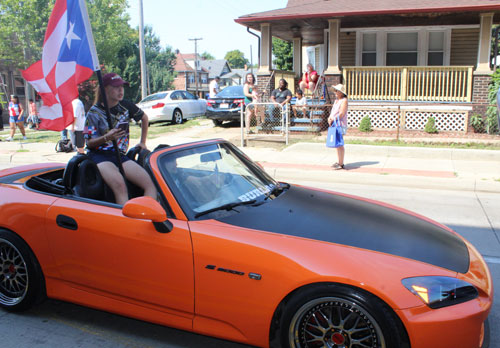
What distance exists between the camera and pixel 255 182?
3.72 meters

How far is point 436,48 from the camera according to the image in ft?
58.9

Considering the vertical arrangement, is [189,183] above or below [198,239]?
above

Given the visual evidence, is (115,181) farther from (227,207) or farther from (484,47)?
(484,47)

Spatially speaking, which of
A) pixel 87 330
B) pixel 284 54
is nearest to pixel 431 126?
pixel 87 330

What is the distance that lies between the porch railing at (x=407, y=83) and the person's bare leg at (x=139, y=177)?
14.0m

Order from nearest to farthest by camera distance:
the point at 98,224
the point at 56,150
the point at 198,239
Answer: the point at 198,239 → the point at 98,224 → the point at 56,150

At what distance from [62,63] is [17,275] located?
1.65 metres

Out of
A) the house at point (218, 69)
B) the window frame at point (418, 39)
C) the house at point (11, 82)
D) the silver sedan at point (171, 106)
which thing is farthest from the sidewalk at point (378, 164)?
the house at point (218, 69)

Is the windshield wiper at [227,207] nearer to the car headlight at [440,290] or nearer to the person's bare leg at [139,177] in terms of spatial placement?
the person's bare leg at [139,177]

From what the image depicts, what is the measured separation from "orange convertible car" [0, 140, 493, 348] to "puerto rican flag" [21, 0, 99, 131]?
1.45 ft

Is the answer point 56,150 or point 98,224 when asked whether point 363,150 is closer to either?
point 56,150

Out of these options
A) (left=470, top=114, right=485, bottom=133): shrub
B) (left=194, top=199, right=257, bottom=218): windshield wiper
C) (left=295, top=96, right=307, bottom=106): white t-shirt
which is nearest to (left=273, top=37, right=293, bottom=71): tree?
(left=295, top=96, right=307, bottom=106): white t-shirt

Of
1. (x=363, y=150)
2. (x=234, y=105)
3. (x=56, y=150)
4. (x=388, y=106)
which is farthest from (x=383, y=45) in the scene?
(x=56, y=150)

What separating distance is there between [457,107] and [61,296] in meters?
14.7
